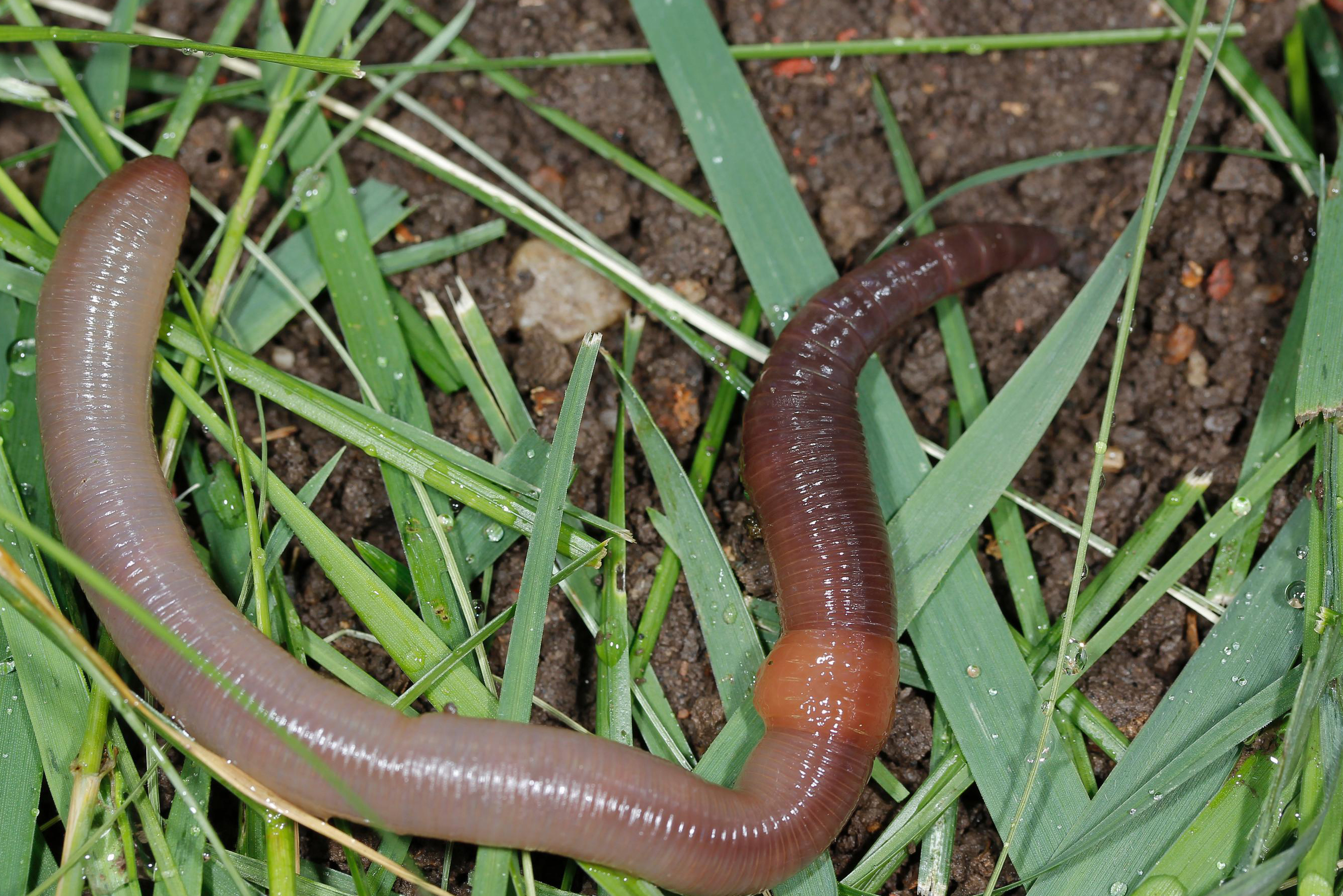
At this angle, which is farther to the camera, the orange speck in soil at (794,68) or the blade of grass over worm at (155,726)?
the orange speck in soil at (794,68)

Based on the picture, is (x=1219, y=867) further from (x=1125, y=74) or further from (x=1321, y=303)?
(x=1125, y=74)

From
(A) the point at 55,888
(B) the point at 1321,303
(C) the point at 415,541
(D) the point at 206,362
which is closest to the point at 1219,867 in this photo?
(B) the point at 1321,303

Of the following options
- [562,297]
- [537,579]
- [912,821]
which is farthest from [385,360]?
[912,821]

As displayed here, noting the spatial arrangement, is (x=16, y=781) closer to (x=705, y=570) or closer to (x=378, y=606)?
(x=378, y=606)

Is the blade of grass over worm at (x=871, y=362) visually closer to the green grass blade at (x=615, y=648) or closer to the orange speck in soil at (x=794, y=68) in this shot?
the orange speck in soil at (x=794, y=68)

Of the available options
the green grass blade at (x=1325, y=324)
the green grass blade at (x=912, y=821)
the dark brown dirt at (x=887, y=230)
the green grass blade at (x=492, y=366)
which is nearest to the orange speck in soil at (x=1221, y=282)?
the dark brown dirt at (x=887, y=230)

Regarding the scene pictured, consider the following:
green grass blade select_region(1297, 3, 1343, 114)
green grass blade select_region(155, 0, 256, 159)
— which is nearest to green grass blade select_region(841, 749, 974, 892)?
green grass blade select_region(1297, 3, 1343, 114)

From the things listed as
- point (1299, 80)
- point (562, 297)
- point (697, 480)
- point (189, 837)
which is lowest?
point (189, 837)
